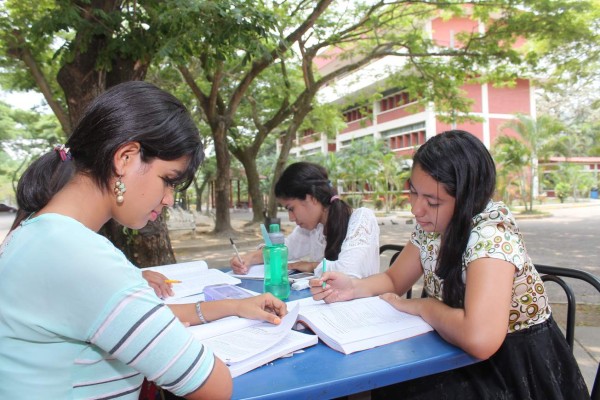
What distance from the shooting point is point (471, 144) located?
139 centimetres

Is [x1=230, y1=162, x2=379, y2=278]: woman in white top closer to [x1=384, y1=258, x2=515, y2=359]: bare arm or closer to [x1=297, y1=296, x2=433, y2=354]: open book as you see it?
[x1=297, y1=296, x2=433, y2=354]: open book

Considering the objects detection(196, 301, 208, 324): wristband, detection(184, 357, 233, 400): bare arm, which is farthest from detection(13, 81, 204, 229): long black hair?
detection(196, 301, 208, 324): wristband

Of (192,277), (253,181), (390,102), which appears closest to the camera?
(192,277)

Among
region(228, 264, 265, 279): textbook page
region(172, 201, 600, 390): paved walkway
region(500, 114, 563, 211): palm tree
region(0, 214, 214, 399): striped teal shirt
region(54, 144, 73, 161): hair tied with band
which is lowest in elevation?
region(172, 201, 600, 390): paved walkway

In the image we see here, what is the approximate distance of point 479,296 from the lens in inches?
46.1

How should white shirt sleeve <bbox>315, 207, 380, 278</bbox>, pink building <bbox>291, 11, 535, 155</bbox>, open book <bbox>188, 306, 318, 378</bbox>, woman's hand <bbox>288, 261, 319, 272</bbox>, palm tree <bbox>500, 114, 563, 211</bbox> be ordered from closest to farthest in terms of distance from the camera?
open book <bbox>188, 306, 318, 378</bbox> → white shirt sleeve <bbox>315, 207, 380, 278</bbox> → woman's hand <bbox>288, 261, 319, 272</bbox> → palm tree <bbox>500, 114, 563, 211</bbox> → pink building <bbox>291, 11, 535, 155</bbox>

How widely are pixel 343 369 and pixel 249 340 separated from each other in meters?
0.27

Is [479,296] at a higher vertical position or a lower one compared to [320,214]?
lower

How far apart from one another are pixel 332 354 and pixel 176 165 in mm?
595

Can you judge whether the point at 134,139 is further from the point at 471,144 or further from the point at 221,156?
the point at 221,156

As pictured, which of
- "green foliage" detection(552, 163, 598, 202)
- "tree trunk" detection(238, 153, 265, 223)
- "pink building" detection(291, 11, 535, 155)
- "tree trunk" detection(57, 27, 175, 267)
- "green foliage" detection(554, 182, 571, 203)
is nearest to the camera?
"tree trunk" detection(57, 27, 175, 267)

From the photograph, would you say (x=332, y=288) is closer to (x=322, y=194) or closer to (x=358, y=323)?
(x=358, y=323)

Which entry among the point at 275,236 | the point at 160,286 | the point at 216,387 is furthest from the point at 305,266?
the point at 216,387

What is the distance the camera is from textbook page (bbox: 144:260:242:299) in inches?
70.0
